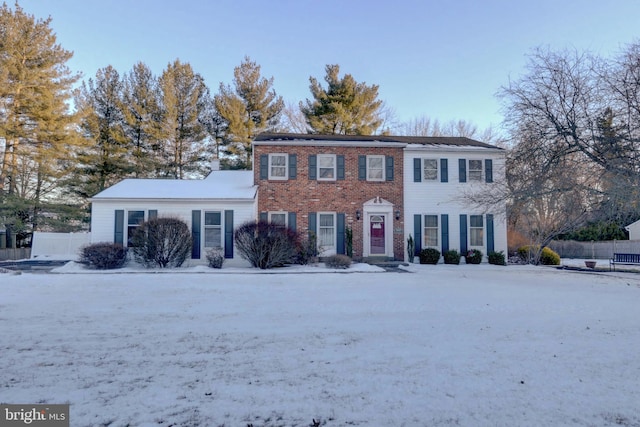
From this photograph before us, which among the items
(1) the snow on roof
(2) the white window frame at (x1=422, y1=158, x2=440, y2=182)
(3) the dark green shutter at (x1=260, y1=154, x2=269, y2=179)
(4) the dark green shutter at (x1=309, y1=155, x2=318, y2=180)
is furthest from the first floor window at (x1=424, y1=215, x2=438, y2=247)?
(1) the snow on roof

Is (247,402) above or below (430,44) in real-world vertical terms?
below

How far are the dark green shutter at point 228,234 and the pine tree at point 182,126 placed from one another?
12466 mm

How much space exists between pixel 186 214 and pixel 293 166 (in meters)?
5.04

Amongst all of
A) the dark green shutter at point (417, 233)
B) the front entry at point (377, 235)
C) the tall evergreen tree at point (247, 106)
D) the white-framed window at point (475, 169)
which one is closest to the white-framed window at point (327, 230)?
the front entry at point (377, 235)

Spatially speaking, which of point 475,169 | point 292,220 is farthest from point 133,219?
point 475,169

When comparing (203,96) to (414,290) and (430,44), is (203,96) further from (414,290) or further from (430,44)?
(414,290)

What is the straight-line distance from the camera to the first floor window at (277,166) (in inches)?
651

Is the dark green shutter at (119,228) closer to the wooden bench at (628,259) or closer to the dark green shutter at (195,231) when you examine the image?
the dark green shutter at (195,231)

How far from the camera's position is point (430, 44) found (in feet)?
51.5

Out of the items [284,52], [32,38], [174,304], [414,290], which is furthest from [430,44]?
[32,38]

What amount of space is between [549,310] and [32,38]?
2754cm

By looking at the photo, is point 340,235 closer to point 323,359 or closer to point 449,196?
point 449,196

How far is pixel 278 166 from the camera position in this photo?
16625 millimetres

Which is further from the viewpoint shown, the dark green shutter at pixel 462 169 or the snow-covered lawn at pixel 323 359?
the dark green shutter at pixel 462 169
